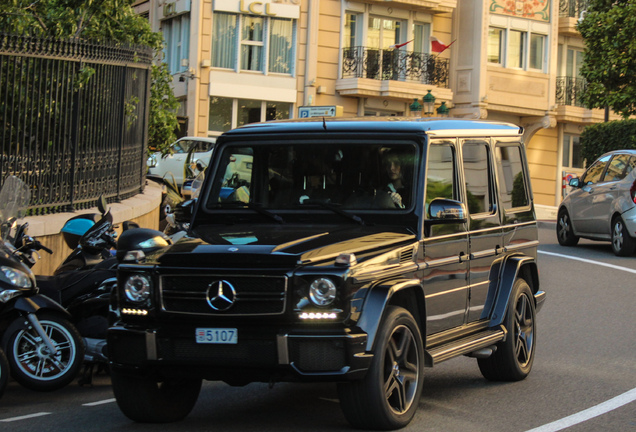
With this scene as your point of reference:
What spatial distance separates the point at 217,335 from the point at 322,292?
65 cm

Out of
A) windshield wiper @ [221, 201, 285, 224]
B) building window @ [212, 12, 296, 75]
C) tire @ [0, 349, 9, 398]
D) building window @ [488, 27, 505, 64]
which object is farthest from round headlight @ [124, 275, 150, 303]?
building window @ [488, 27, 505, 64]

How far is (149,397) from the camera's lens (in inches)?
276

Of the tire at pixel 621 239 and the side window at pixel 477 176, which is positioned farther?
the tire at pixel 621 239

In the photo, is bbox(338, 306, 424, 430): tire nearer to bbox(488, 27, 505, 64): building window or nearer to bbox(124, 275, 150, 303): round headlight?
bbox(124, 275, 150, 303): round headlight

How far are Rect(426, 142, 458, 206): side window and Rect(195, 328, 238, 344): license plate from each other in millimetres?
1882

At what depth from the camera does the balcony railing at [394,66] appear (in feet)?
135

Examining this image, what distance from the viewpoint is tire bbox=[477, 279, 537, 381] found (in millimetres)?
8844

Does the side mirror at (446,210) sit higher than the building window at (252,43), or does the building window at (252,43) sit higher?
the building window at (252,43)

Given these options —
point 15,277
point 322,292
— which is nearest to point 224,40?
point 15,277

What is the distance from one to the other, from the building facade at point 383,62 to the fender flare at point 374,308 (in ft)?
91.9

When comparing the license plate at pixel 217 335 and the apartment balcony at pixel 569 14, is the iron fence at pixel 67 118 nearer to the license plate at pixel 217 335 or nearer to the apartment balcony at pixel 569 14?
the license plate at pixel 217 335

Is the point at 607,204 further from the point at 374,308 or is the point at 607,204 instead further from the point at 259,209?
the point at 374,308

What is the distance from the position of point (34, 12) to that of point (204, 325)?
9.92 m

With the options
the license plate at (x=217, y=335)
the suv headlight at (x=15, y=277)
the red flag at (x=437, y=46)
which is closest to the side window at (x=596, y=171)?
the suv headlight at (x=15, y=277)
